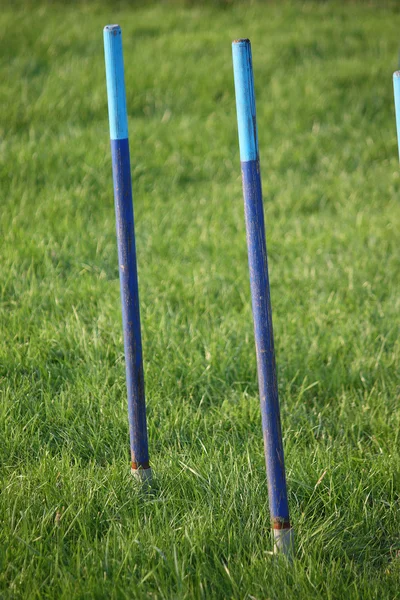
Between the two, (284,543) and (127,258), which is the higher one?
(127,258)

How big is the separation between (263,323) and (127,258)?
1.65ft

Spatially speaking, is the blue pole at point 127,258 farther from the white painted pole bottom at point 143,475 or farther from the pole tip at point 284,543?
the pole tip at point 284,543

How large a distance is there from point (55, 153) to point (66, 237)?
47.0 inches

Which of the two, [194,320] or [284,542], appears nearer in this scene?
[284,542]

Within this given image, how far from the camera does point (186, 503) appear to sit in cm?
223

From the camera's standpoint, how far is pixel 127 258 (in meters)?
2.22

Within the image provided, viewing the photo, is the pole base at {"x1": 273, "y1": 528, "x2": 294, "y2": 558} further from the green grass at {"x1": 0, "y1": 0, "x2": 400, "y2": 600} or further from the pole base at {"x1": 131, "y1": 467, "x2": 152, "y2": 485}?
the pole base at {"x1": 131, "y1": 467, "x2": 152, "y2": 485}

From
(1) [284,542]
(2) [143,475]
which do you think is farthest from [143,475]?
(1) [284,542]

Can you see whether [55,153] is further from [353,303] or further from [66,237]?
[353,303]

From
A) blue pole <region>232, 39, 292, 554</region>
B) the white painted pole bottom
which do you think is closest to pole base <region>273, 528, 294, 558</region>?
blue pole <region>232, 39, 292, 554</region>

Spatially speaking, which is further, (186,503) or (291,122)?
(291,122)

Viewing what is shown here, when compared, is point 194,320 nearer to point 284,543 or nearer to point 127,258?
point 127,258

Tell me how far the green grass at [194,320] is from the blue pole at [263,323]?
0.46ft

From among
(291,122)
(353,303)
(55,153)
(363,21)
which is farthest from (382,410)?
(363,21)
